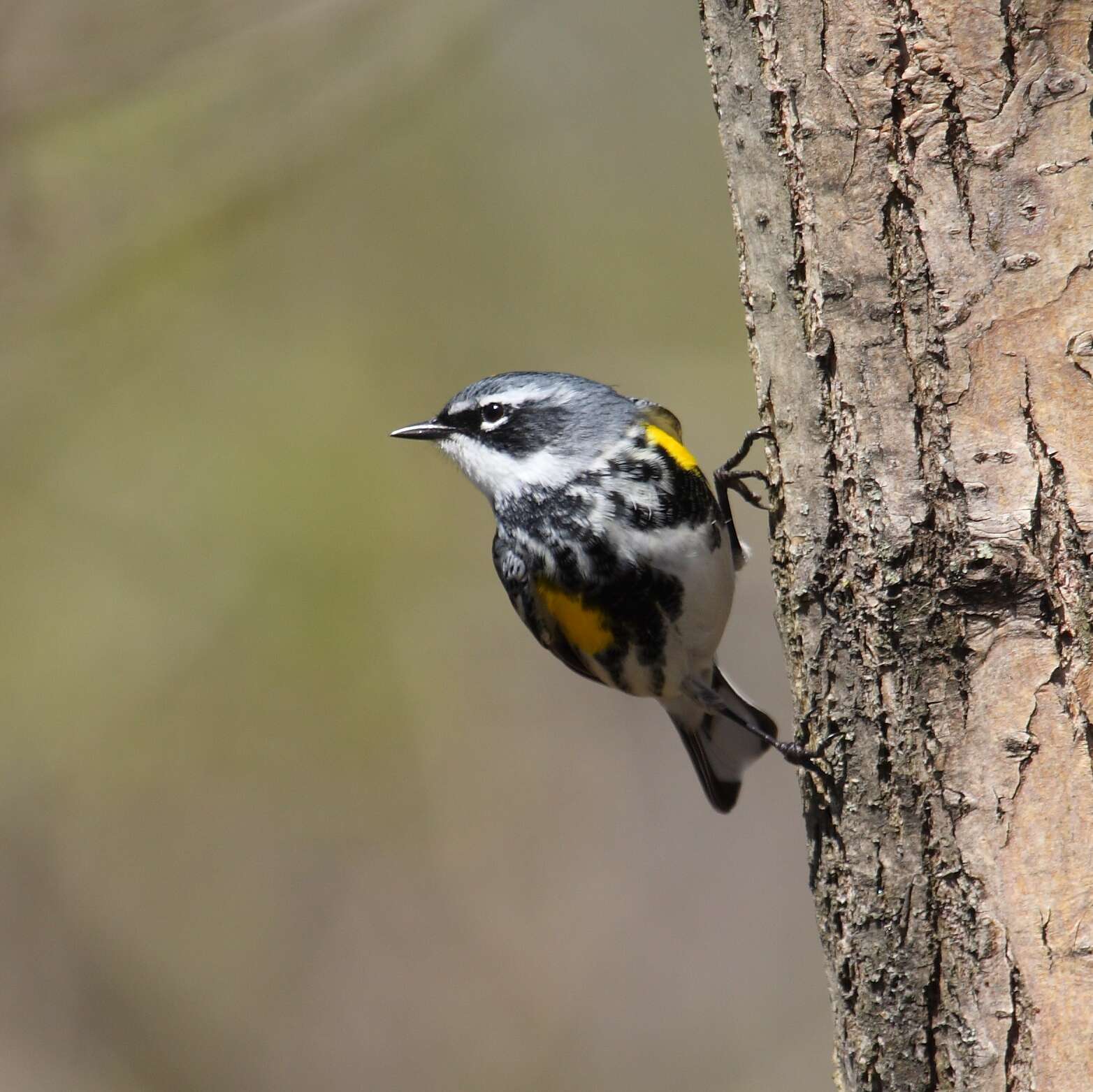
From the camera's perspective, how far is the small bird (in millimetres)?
3154

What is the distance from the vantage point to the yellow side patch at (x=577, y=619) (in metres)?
3.24

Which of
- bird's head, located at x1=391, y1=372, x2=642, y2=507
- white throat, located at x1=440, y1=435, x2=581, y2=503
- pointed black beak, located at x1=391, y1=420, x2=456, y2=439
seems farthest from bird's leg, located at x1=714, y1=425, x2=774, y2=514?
pointed black beak, located at x1=391, y1=420, x2=456, y2=439

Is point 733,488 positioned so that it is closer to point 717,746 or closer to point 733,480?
point 733,480

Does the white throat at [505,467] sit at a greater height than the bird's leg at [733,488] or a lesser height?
lesser

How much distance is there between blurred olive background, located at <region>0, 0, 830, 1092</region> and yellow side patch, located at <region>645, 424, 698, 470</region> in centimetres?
263

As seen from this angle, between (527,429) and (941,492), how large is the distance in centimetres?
170

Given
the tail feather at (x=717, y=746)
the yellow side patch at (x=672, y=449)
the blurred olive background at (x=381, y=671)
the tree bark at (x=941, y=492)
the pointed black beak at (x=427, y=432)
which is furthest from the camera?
the blurred olive background at (x=381, y=671)

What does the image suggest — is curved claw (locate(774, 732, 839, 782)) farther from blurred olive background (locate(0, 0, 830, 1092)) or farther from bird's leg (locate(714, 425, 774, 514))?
blurred olive background (locate(0, 0, 830, 1092))

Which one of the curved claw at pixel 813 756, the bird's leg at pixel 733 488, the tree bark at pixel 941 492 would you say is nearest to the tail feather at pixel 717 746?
the bird's leg at pixel 733 488

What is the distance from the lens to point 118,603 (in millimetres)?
6164

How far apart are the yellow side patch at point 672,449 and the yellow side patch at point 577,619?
1.57 ft

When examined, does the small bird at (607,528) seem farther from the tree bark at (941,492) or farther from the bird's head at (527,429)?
the tree bark at (941,492)

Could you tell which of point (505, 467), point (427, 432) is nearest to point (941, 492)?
point (505, 467)

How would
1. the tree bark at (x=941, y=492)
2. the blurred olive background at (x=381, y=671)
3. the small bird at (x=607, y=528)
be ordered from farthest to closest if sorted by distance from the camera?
the blurred olive background at (x=381, y=671), the small bird at (x=607, y=528), the tree bark at (x=941, y=492)
